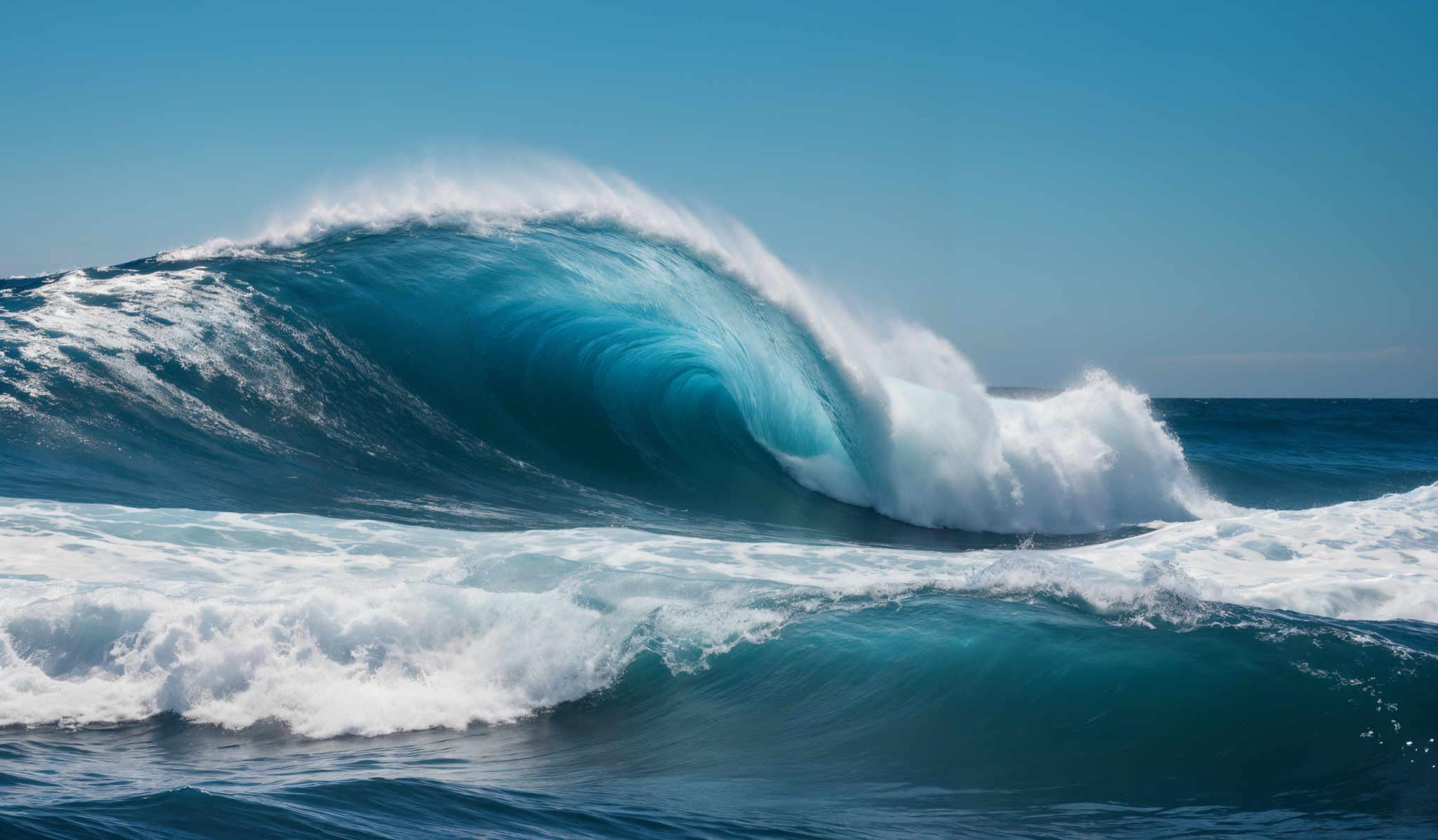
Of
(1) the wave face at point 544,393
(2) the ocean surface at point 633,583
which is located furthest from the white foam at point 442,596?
(1) the wave face at point 544,393

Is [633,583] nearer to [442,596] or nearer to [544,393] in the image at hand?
[442,596]

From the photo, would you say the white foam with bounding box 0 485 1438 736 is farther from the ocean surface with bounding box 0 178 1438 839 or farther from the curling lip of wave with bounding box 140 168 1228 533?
the curling lip of wave with bounding box 140 168 1228 533

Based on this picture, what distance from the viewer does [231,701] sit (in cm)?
420

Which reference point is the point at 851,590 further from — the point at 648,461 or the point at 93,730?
the point at 648,461

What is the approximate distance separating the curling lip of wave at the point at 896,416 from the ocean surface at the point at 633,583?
0.06 m

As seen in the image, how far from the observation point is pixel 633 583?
18.6ft

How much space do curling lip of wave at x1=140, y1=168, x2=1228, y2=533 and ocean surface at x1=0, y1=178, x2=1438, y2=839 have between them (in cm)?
6

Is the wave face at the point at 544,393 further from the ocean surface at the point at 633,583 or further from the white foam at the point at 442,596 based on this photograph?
the white foam at the point at 442,596

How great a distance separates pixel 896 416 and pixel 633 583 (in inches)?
241

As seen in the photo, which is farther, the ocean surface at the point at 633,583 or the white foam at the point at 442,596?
the white foam at the point at 442,596

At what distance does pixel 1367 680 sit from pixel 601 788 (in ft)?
11.8

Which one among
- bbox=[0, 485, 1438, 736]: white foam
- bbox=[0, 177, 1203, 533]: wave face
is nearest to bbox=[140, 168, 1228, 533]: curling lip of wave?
bbox=[0, 177, 1203, 533]: wave face

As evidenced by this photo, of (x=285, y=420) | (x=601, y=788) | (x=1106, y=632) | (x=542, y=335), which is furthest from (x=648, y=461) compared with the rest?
(x=601, y=788)

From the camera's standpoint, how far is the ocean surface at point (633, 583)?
3.57 m
